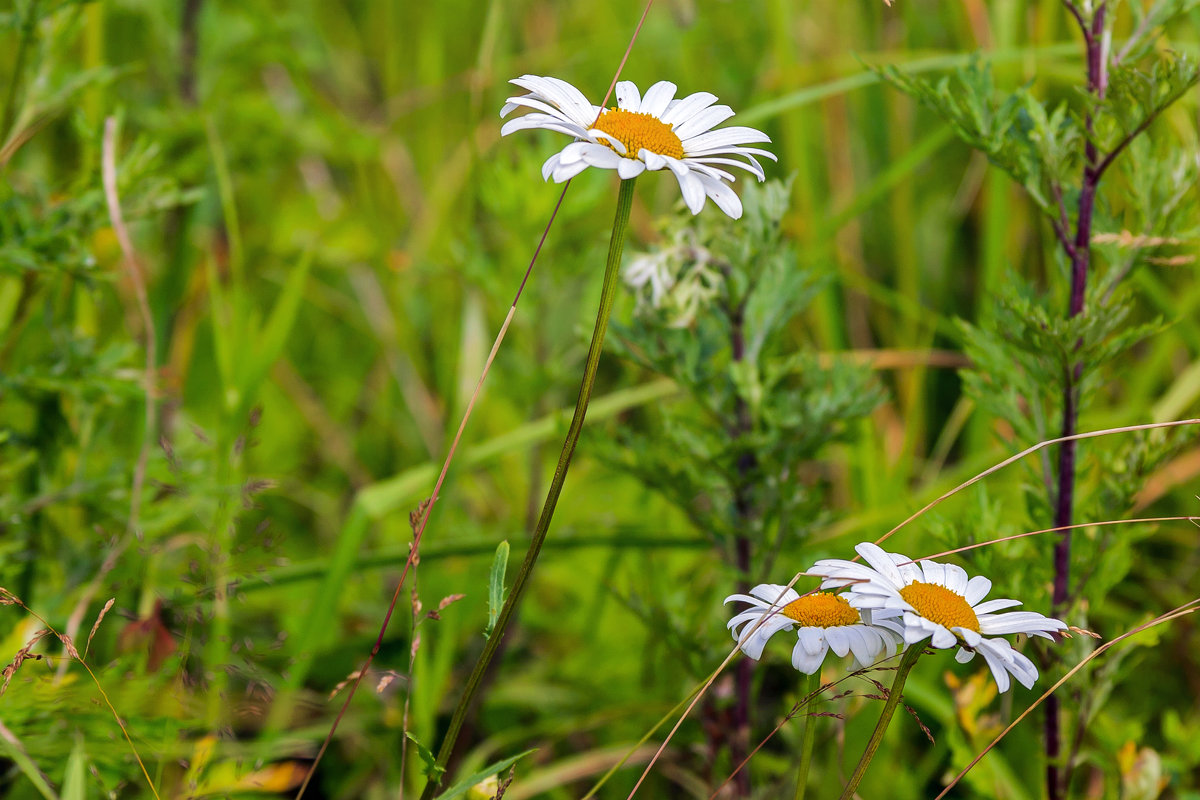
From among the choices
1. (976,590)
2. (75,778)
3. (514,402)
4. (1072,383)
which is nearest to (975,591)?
(976,590)

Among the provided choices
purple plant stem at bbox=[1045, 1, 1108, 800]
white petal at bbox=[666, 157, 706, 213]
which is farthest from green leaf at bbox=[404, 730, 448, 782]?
purple plant stem at bbox=[1045, 1, 1108, 800]

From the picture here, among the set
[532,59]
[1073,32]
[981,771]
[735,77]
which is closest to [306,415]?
[532,59]

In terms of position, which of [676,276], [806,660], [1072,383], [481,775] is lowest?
→ [481,775]

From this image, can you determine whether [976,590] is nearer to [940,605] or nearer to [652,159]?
[940,605]

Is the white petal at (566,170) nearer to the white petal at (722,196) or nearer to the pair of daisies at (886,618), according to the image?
the white petal at (722,196)

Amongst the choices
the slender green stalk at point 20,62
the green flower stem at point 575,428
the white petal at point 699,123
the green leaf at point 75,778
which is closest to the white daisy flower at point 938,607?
the green flower stem at point 575,428

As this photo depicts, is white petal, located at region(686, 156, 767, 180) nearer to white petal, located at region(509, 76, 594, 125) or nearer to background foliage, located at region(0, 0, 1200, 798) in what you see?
white petal, located at region(509, 76, 594, 125)

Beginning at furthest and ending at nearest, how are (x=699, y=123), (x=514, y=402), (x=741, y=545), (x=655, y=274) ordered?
1. (x=514, y=402)
2. (x=741, y=545)
3. (x=655, y=274)
4. (x=699, y=123)
